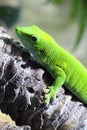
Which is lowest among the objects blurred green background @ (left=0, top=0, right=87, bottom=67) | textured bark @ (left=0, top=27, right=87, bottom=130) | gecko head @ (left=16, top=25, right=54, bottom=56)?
blurred green background @ (left=0, top=0, right=87, bottom=67)

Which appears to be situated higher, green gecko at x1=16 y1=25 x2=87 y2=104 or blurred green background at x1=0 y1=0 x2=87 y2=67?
green gecko at x1=16 y1=25 x2=87 y2=104

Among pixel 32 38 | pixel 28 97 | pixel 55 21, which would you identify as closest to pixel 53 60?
pixel 32 38

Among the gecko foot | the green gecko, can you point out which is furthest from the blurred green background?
the gecko foot

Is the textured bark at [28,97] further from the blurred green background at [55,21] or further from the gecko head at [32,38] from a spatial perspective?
the blurred green background at [55,21]

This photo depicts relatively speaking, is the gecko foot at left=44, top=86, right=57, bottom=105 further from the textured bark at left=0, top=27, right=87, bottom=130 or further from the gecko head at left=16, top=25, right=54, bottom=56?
the gecko head at left=16, top=25, right=54, bottom=56

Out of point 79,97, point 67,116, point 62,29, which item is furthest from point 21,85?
point 62,29

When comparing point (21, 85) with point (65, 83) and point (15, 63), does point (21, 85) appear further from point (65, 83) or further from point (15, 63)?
point (65, 83)

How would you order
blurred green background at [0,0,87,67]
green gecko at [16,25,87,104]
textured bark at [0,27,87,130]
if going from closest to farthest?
1. textured bark at [0,27,87,130]
2. green gecko at [16,25,87,104]
3. blurred green background at [0,0,87,67]
